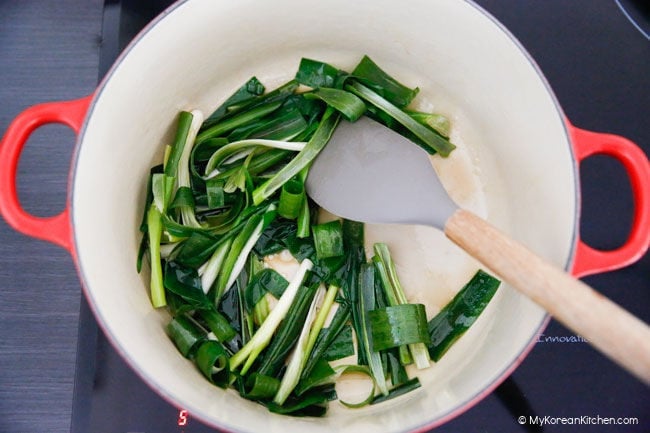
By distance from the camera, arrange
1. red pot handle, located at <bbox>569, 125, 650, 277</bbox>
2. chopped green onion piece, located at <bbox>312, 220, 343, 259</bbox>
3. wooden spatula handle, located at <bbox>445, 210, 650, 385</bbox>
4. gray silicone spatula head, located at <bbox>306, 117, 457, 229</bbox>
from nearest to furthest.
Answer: wooden spatula handle, located at <bbox>445, 210, 650, 385</bbox> → red pot handle, located at <bbox>569, 125, 650, 277</bbox> → gray silicone spatula head, located at <bbox>306, 117, 457, 229</bbox> → chopped green onion piece, located at <bbox>312, 220, 343, 259</bbox>

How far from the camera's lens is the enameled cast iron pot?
1.04 meters

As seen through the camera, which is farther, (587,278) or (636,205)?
(587,278)

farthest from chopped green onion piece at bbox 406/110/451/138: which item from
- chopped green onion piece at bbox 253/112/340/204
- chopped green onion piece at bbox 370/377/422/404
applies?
chopped green onion piece at bbox 370/377/422/404

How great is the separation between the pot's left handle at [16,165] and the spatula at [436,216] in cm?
51

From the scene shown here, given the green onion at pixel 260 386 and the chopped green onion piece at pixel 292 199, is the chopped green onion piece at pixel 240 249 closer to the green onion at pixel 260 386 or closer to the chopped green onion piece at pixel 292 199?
the chopped green onion piece at pixel 292 199

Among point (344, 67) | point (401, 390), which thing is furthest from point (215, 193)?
point (401, 390)

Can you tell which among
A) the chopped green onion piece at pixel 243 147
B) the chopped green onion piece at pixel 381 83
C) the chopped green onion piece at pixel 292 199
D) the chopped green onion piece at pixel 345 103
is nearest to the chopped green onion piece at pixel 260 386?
the chopped green onion piece at pixel 292 199

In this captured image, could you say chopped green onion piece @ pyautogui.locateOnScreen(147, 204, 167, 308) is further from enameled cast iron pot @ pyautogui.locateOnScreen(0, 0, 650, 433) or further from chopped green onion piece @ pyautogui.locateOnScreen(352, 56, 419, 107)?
chopped green onion piece @ pyautogui.locateOnScreen(352, 56, 419, 107)

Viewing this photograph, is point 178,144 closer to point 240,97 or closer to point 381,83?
point 240,97

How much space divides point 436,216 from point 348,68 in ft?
1.68

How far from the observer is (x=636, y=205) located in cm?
102

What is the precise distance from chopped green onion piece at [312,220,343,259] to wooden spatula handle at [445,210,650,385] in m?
0.32

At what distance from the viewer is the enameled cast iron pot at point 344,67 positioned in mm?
1037

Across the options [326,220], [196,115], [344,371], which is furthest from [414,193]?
[196,115]
